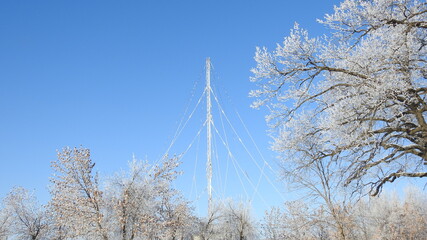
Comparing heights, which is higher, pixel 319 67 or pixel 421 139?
pixel 319 67

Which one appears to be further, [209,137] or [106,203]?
[209,137]

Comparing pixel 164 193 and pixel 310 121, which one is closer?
pixel 310 121

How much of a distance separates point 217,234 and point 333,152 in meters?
37.5

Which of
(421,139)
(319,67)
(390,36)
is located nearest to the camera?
(421,139)

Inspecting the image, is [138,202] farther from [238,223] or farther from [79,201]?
[238,223]

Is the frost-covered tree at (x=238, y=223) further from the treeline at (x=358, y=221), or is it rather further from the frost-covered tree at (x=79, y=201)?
the frost-covered tree at (x=79, y=201)

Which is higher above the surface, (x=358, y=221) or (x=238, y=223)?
(x=238, y=223)

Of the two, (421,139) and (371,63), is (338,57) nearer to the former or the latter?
(371,63)

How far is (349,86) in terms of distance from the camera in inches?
386

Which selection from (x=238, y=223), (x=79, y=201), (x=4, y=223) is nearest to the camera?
(x=79, y=201)

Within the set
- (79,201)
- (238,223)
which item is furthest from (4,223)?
(238,223)

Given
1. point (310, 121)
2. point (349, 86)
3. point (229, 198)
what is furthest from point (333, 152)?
point (229, 198)

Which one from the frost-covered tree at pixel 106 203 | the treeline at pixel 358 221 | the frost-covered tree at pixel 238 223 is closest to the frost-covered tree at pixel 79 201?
the frost-covered tree at pixel 106 203

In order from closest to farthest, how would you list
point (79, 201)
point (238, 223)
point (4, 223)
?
point (79, 201) → point (4, 223) → point (238, 223)
